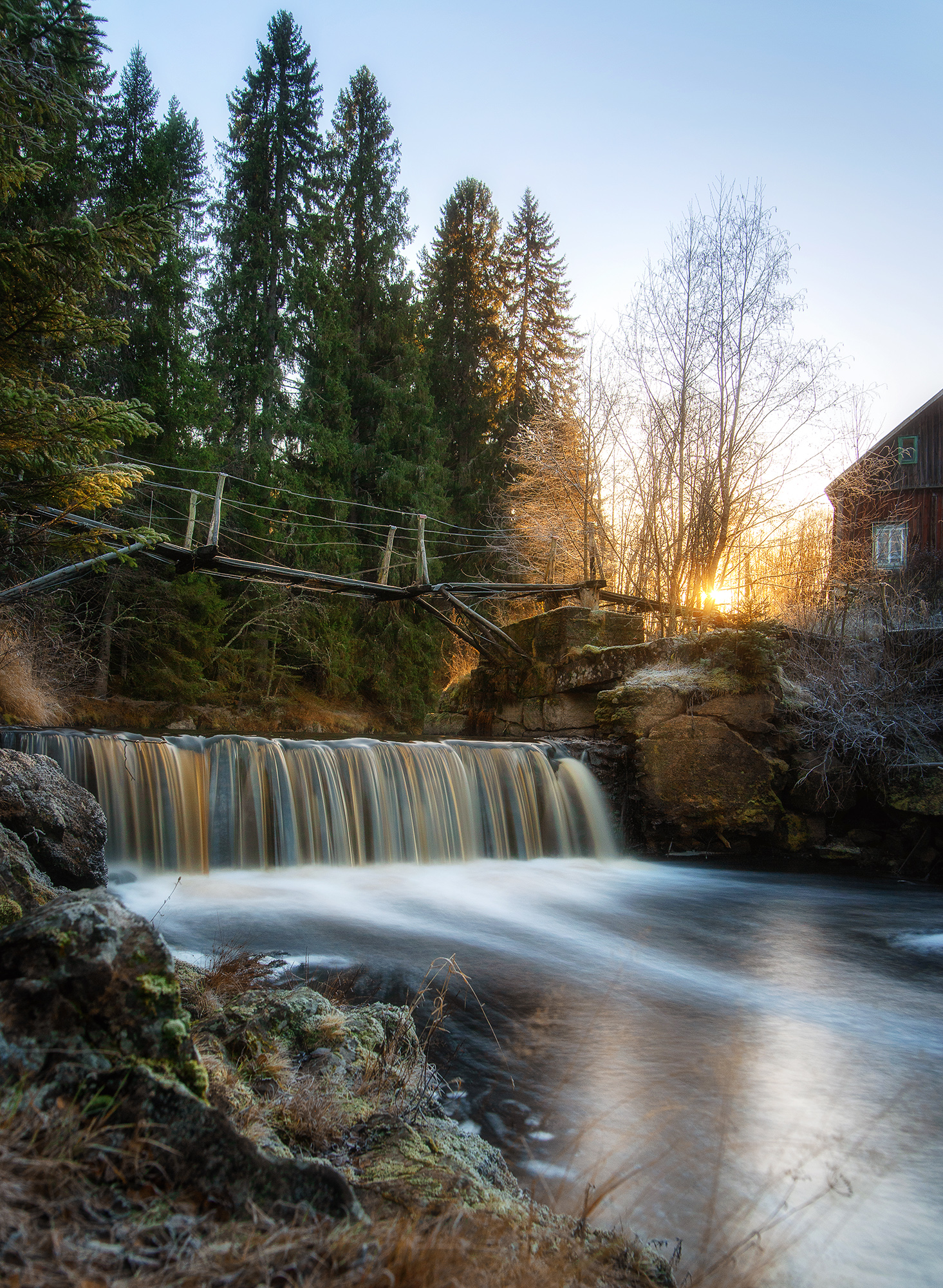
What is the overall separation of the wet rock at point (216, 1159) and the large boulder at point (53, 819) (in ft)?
12.6

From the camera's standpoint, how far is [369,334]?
2628 centimetres

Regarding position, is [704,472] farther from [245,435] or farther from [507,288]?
[507,288]

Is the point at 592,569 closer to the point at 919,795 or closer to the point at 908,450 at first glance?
the point at 919,795

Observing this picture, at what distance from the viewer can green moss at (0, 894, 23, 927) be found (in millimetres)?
3338

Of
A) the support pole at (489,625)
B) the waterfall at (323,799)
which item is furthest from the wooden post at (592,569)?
the waterfall at (323,799)

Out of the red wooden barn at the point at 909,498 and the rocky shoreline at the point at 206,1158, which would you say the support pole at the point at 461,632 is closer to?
the rocky shoreline at the point at 206,1158

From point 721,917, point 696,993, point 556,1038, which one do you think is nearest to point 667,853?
point 721,917

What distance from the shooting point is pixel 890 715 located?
978cm

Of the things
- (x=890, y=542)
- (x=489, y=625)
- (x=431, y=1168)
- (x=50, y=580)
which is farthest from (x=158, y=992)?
(x=890, y=542)

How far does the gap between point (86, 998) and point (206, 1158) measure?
0.49m

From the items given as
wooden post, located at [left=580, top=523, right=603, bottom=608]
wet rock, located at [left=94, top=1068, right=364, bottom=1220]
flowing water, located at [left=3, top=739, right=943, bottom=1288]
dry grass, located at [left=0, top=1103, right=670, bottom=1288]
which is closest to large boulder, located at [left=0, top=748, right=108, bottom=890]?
flowing water, located at [left=3, top=739, right=943, bottom=1288]

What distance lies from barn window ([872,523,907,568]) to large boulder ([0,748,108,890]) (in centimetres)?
2171

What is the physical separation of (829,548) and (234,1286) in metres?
17.3

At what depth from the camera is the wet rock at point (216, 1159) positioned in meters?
1.67
